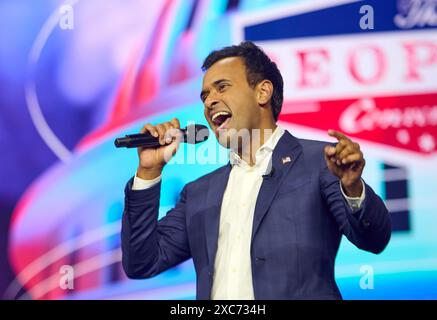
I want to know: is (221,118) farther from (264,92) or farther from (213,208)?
(213,208)

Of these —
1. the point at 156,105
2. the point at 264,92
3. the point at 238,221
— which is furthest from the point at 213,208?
the point at 156,105

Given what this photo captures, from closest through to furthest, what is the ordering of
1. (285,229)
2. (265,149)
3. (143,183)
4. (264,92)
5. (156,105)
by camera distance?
(285,229) → (143,183) → (265,149) → (264,92) → (156,105)

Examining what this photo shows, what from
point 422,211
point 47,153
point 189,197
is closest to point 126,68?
point 47,153

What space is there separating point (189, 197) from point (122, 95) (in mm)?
929

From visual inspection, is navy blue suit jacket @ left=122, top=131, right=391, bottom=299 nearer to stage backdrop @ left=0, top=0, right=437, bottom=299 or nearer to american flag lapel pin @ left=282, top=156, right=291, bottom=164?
american flag lapel pin @ left=282, top=156, right=291, bottom=164

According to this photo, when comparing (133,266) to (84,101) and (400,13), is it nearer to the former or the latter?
(84,101)

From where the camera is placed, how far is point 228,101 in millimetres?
2396

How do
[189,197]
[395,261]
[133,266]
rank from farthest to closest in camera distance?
1. [395,261]
2. [189,197]
3. [133,266]

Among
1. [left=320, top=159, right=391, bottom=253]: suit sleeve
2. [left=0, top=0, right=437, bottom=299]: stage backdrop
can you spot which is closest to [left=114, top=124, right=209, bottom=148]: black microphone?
[left=320, top=159, right=391, bottom=253]: suit sleeve

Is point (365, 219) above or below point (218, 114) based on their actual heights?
below

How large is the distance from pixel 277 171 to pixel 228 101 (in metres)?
0.38

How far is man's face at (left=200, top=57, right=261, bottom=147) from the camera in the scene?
7.80ft

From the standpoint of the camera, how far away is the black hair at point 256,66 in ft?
8.31

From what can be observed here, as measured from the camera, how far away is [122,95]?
10.3 feet
